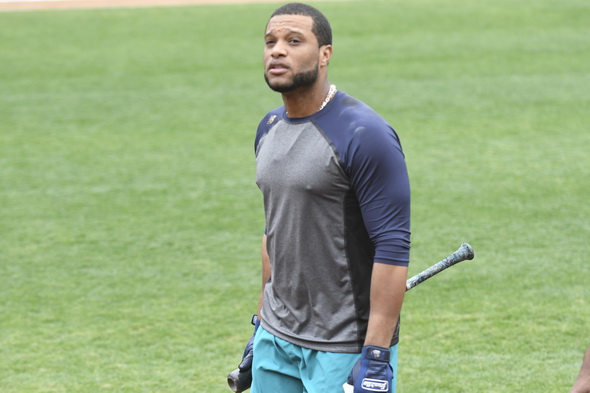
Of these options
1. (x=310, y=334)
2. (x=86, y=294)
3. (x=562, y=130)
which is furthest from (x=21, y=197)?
(x=310, y=334)

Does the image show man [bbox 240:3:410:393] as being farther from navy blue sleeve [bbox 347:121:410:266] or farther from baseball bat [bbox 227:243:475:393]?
baseball bat [bbox 227:243:475:393]

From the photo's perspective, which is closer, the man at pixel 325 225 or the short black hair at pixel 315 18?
the man at pixel 325 225

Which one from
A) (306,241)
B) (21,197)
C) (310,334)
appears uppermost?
(306,241)

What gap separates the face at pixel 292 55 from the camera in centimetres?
328

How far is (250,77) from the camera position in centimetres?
1433

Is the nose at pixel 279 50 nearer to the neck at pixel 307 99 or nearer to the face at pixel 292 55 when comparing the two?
the face at pixel 292 55

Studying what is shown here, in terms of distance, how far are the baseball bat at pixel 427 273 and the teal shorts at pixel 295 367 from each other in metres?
0.20

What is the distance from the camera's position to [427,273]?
355 cm

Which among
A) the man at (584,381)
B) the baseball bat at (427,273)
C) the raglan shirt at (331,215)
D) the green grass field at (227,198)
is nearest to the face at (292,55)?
the raglan shirt at (331,215)

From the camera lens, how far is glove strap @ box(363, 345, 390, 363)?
312cm

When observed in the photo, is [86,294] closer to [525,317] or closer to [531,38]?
[525,317]

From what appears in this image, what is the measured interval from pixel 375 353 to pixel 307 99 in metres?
0.82

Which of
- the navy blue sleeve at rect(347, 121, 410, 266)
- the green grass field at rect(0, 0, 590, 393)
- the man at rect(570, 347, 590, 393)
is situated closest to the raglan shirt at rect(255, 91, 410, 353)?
the navy blue sleeve at rect(347, 121, 410, 266)

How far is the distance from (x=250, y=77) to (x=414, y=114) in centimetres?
312
